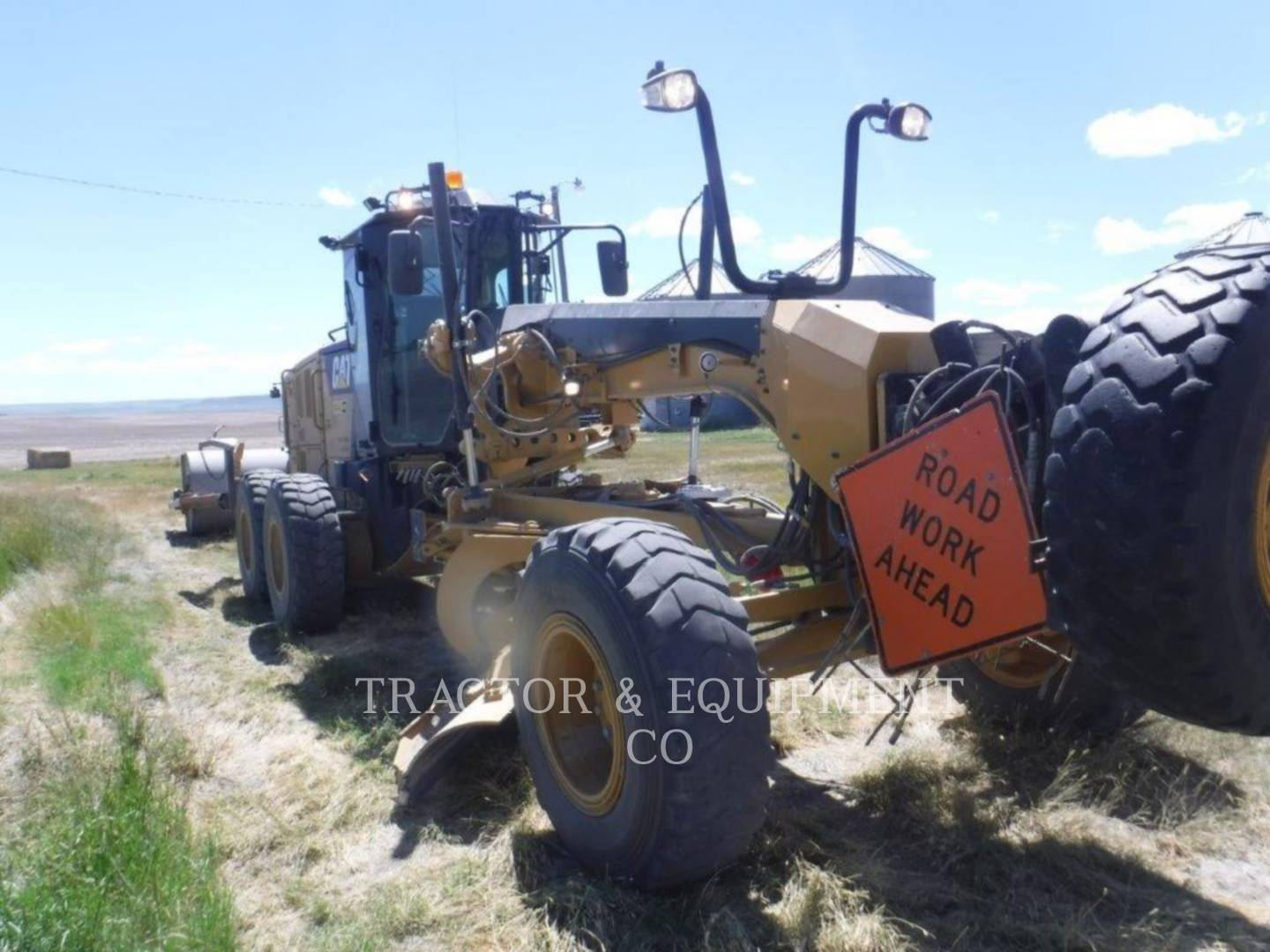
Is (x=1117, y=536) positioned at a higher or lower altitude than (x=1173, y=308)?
lower

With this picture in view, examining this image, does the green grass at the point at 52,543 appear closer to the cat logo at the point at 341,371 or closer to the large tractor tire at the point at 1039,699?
the cat logo at the point at 341,371

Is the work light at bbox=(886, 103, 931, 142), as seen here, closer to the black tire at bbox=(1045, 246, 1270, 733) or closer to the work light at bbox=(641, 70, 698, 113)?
the work light at bbox=(641, 70, 698, 113)

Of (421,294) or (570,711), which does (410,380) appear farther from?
(570,711)

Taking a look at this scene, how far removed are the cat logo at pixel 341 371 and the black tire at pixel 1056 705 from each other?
16.4 feet

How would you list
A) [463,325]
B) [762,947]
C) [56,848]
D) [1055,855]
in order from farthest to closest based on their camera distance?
[463,325] < [1055,855] < [56,848] < [762,947]

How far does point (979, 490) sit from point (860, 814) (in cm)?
174

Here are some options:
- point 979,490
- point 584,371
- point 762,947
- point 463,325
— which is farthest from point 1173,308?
point 463,325

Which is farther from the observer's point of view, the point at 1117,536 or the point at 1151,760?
the point at 1151,760

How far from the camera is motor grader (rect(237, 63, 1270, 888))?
96.3 inches

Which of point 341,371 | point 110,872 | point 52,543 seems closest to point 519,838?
point 110,872

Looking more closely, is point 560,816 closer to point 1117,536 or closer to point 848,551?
point 848,551

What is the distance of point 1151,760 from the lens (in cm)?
443

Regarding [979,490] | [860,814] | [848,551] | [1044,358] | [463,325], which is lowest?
[860,814]

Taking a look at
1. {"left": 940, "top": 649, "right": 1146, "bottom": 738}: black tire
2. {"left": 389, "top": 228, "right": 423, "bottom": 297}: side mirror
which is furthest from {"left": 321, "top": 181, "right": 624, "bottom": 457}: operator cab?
{"left": 940, "top": 649, "right": 1146, "bottom": 738}: black tire
